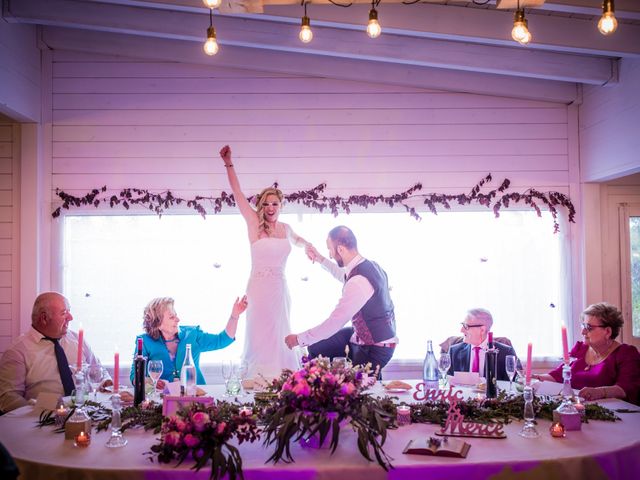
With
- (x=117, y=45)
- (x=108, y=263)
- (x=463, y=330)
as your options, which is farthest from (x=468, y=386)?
(x=117, y=45)

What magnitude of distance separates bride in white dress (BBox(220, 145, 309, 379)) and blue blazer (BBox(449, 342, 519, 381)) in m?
1.15

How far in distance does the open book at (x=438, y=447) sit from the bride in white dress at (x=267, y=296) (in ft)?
6.80

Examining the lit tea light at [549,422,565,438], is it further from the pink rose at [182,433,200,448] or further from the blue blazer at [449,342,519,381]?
the pink rose at [182,433,200,448]

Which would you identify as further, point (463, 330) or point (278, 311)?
point (278, 311)

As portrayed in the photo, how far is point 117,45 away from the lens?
539 cm

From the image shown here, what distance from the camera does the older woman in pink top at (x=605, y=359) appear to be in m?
3.50

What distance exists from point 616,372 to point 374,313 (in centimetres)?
158

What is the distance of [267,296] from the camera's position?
4516 millimetres

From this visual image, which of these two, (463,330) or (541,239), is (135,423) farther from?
(541,239)

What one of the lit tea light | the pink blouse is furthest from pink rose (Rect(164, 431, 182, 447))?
the pink blouse

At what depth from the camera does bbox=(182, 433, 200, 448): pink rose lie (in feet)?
7.36

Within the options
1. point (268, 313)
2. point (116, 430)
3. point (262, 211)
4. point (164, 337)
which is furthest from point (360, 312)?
point (116, 430)

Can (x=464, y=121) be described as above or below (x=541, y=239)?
above

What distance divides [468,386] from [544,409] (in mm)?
663
